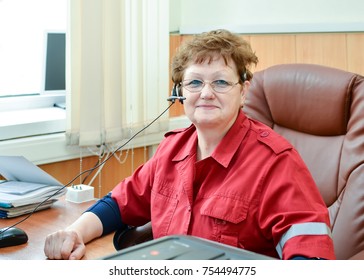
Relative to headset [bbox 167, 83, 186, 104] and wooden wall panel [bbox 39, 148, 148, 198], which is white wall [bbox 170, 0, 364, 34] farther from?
headset [bbox 167, 83, 186, 104]

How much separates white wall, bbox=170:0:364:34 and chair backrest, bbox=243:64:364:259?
804 millimetres

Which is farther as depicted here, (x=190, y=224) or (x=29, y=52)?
(x=29, y=52)

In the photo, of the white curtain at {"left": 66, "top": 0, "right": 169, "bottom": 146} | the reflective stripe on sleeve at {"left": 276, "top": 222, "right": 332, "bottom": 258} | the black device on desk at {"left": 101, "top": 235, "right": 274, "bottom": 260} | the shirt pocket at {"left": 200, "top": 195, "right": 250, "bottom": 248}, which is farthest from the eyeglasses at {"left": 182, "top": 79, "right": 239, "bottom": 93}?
the white curtain at {"left": 66, "top": 0, "right": 169, "bottom": 146}

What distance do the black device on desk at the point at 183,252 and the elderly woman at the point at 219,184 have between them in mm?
593

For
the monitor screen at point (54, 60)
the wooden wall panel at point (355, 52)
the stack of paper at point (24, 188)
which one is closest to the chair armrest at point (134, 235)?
the stack of paper at point (24, 188)

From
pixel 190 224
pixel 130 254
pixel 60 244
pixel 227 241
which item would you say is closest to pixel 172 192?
pixel 190 224

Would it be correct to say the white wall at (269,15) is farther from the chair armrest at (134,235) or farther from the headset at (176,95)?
the chair armrest at (134,235)

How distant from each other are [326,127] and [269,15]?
1148mm

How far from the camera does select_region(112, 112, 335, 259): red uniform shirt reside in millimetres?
1185

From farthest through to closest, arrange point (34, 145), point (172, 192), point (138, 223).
→ point (34, 145)
point (138, 223)
point (172, 192)

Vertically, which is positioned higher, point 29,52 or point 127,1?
point 127,1

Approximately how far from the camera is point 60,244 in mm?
1285

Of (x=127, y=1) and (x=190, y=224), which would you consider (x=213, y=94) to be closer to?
(x=190, y=224)
